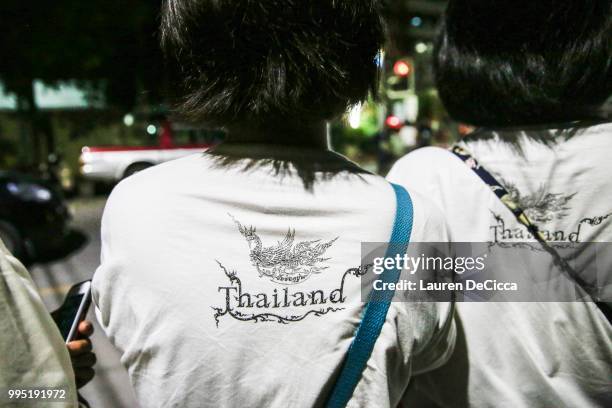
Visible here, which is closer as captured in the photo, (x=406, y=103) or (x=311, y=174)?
(x=311, y=174)

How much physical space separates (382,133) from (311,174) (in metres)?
11.8

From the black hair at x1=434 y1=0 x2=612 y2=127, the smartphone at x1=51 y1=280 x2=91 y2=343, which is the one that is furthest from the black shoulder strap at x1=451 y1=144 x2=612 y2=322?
the smartphone at x1=51 y1=280 x2=91 y2=343

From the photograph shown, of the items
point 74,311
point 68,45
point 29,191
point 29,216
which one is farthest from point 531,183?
point 68,45

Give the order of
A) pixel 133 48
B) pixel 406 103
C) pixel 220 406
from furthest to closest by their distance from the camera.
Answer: pixel 406 103 → pixel 133 48 → pixel 220 406

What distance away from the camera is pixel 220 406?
954mm

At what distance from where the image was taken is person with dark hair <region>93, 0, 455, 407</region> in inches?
37.5

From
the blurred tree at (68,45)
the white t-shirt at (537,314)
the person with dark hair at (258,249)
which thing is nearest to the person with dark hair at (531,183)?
the white t-shirt at (537,314)

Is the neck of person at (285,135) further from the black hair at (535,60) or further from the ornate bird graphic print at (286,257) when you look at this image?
the black hair at (535,60)

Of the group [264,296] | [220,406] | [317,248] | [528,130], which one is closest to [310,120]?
[317,248]

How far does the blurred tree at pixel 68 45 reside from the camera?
10711 millimetres

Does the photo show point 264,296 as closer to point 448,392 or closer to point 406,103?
point 448,392

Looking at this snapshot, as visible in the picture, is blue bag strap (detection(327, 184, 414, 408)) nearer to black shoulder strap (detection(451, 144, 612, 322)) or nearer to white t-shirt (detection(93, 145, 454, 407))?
white t-shirt (detection(93, 145, 454, 407))

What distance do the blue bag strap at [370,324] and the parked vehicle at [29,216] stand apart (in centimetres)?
544

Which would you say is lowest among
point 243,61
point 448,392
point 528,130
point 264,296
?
point 448,392
